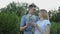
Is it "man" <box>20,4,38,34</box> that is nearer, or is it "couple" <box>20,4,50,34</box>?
"couple" <box>20,4,50,34</box>

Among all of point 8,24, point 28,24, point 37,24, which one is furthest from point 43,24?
point 8,24

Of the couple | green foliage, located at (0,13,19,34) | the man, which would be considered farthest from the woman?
green foliage, located at (0,13,19,34)

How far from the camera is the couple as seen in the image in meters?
5.30

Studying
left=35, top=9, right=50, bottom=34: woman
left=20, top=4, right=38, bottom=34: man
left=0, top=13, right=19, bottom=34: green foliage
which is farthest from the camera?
left=0, top=13, right=19, bottom=34: green foliage

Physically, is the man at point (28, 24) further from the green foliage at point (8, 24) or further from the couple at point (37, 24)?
the green foliage at point (8, 24)

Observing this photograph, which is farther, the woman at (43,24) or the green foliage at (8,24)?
the green foliage at (8,24)

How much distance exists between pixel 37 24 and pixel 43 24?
0.14 m

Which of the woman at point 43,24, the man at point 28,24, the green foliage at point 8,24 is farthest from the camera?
the green foliage at point 8,24

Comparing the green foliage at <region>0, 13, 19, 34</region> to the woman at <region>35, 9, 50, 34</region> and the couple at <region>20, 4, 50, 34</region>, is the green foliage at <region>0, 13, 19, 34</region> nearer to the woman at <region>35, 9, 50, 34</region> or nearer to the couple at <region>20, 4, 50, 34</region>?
the couple at <region>20, 4, 50, 34</region>

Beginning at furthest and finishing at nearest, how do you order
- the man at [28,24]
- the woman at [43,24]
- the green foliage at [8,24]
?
the green foliage at [8,24] < the man at [28,24] < the woman at [43,24]

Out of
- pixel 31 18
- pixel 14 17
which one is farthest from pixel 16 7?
pixel 31 18

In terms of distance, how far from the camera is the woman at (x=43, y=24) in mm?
5274

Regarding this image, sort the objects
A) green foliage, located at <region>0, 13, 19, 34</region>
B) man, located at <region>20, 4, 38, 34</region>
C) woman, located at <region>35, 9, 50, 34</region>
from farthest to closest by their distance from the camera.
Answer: green foliage, located at <region>0, 13, 19, 34</region> → man, located at <region>20, 4, 38, 34</region> → woman, located at <region>35, 9, 50, 34</region>

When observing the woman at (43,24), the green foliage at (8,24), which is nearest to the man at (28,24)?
the woman at (43,24)
